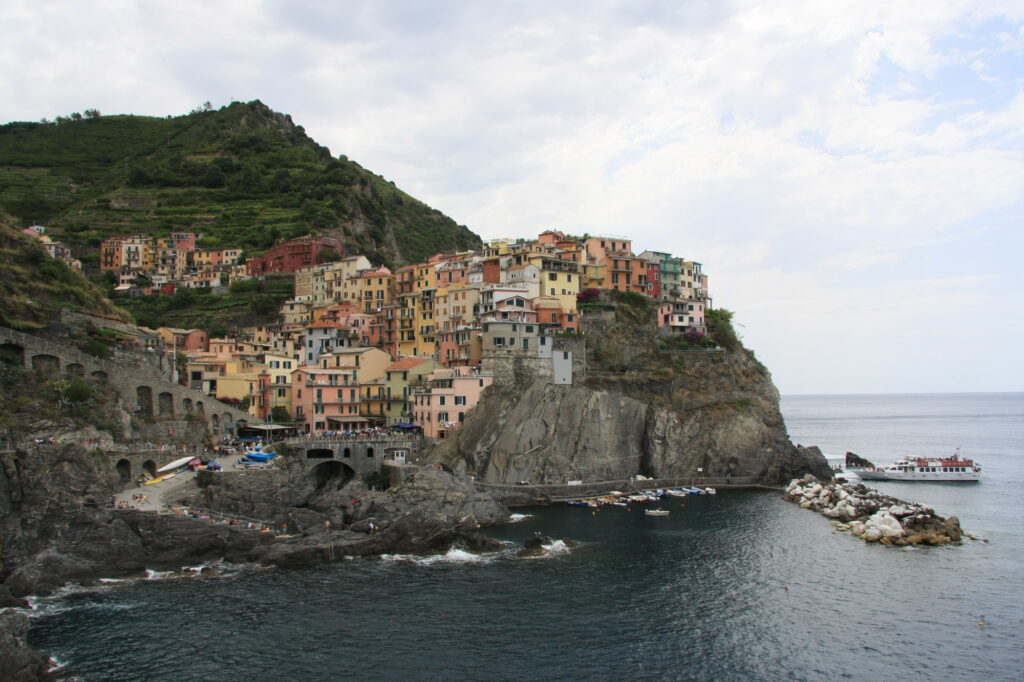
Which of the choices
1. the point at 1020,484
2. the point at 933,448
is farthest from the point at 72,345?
the point at 933,448

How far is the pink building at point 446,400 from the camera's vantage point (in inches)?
2943

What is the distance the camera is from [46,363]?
5853 cm

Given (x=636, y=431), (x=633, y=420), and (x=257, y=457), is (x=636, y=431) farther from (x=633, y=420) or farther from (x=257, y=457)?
(x=257, y=457)

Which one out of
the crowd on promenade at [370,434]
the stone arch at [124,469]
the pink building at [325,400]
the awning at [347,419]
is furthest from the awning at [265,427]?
the stone arch at [124,469]

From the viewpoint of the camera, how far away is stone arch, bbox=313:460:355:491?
64.1 m

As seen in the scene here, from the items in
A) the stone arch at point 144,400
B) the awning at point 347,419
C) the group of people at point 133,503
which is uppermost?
the stone arch at point 144,400

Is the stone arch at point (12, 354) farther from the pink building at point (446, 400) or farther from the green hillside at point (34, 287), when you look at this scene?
the pink building at point (446, 400)

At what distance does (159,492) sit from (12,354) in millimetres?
16512

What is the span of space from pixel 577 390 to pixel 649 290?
2750cm

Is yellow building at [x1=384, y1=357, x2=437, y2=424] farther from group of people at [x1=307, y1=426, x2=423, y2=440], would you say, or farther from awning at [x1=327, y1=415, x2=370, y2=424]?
awning at [x1=327, y1=415, x2=370, y2=424]

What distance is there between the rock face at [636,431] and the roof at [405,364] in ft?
29.6

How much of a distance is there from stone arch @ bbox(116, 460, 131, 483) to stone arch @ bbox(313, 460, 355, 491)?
→ 1370 centimetres

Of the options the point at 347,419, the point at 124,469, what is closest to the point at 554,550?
the point at 124,469

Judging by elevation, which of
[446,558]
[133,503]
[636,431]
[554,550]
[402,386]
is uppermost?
[402,386]
